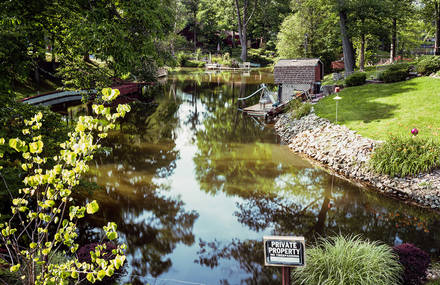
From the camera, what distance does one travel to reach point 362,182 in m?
14.6

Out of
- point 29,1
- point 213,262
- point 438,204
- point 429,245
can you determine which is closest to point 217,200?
point 213,262

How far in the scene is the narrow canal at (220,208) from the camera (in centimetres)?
977

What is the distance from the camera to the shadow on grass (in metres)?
20.3

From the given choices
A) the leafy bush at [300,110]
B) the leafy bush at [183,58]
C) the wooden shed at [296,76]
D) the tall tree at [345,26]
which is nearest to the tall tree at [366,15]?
the tall tree at [345,26]

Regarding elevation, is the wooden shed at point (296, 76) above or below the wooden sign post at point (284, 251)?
above

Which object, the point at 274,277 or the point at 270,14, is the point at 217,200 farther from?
the point at 270,14

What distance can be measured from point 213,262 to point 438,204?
28.3 feet

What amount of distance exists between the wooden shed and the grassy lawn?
10.7ft

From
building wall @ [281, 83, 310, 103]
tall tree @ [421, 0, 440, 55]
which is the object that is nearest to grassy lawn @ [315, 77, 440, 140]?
building wall @ [281, 83, 310, 103]

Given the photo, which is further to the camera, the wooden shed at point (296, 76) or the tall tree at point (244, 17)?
the tall tree at point (244, 17)

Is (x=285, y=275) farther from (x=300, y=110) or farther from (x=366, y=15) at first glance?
(x=366, y=15)

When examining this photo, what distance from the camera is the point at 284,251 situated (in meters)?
5.42

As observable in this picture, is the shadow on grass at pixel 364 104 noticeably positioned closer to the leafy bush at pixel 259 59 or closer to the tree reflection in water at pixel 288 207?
the tree reflection in water at pixel 288 207

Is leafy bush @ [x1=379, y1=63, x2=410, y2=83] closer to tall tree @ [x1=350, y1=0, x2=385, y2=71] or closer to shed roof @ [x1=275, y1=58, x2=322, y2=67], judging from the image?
shed roof @ [x1=275, y1=58, x2=322, y2=67]
